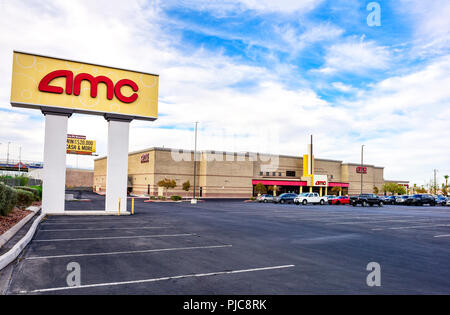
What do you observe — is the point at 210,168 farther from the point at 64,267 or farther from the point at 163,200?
the point at 64,267

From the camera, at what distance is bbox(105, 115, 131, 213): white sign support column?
78.4ft

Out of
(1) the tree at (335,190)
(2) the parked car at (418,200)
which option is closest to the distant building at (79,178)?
(1) the tree at (335,190)

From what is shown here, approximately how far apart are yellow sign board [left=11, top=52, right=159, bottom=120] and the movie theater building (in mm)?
35609

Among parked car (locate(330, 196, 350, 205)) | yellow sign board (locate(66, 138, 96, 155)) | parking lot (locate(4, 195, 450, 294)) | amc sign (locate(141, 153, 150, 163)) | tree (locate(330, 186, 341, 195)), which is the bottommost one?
parked car (locate(330, 196, 350, 205))

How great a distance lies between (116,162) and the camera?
2402 cm

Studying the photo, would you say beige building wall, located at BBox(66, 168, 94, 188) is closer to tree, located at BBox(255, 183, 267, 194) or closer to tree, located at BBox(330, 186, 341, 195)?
tree, located at BBox(255, 183, 267, 194)

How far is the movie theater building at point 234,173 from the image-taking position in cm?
6122

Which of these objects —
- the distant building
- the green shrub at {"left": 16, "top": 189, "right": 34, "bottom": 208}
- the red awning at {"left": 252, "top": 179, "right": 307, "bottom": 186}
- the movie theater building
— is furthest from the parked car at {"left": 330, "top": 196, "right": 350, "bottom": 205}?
the distant building

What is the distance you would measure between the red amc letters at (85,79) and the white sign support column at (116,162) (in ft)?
5.30

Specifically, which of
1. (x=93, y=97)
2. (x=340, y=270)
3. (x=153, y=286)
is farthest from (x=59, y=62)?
(x=340, y=270)

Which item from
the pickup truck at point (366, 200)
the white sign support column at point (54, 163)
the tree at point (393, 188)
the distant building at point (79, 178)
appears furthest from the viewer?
the distant building at point (79, 178)

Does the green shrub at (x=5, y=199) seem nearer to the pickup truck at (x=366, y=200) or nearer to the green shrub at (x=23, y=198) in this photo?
the green shrub at (x=23, y=198)

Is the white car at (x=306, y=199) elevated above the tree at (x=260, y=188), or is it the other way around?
the tree at (x=260, y=188)

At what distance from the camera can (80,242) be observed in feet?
40.3
